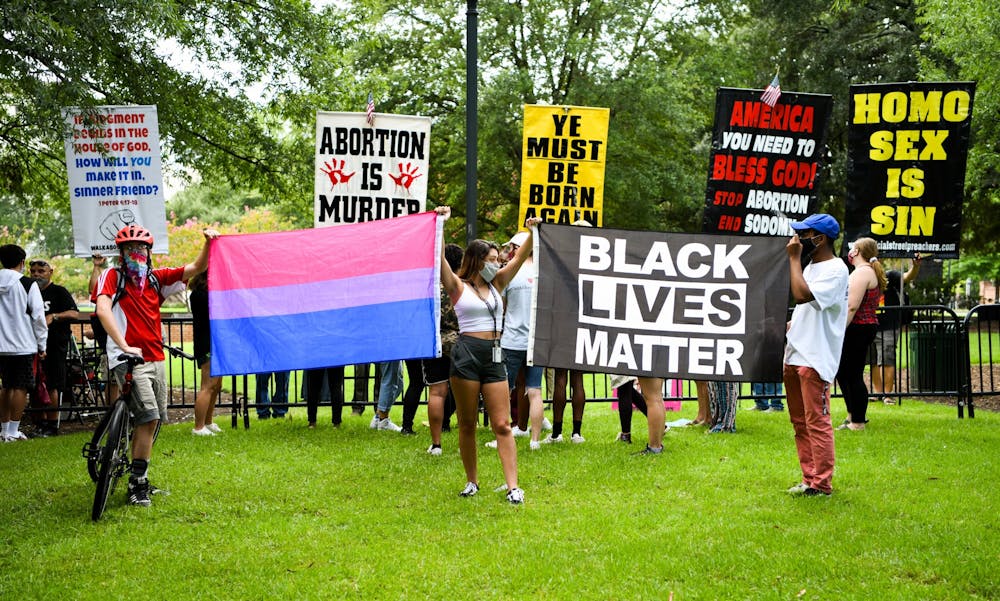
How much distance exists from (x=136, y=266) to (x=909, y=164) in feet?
29.0

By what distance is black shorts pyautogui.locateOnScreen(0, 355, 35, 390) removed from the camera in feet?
37.7

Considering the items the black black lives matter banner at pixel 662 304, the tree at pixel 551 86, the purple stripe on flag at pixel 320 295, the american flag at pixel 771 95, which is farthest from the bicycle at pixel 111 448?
the tree at pixel 551 86

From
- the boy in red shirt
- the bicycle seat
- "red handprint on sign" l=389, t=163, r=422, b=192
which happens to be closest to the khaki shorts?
the boy in red shirt

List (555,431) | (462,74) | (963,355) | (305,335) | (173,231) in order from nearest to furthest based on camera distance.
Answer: (305,335) → (555,431) → (963,355) → (462,74) → (173,231)

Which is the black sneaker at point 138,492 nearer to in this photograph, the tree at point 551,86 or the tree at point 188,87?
the tree at point 188,87

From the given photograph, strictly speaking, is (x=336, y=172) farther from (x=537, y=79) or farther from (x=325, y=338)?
(x=537, y=79)

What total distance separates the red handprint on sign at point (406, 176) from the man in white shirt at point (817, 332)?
5.66 meters

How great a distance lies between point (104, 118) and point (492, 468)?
5774 mm

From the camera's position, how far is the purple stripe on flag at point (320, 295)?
8.76 metres

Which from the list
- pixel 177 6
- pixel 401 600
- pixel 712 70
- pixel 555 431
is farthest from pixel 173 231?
pixel 401 600

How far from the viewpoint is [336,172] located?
12141 millimetres

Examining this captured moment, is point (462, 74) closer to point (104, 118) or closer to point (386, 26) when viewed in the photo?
point (386, 26)

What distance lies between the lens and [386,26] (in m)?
30.6

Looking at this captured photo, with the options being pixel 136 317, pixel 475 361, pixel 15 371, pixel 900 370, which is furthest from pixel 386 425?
pixel 900 370
